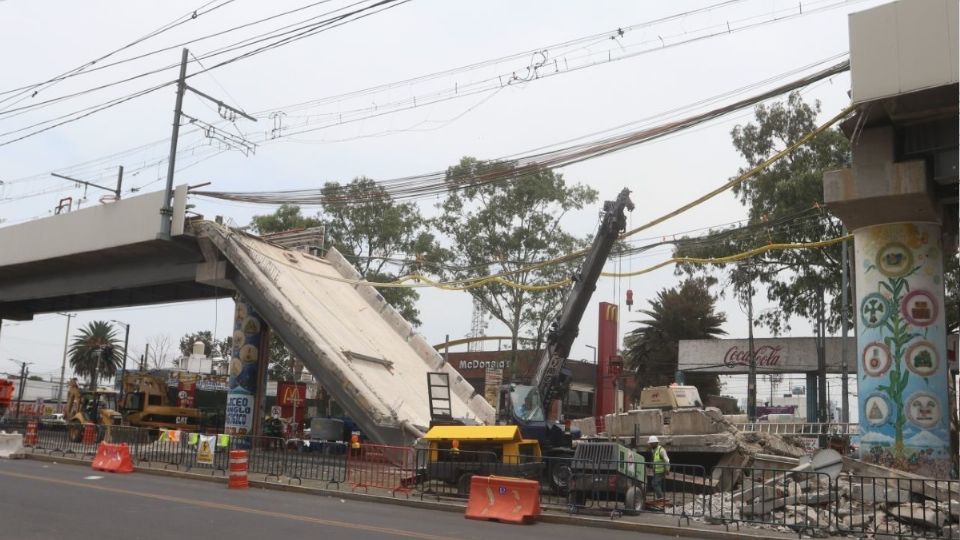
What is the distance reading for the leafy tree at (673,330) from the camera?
183 ft

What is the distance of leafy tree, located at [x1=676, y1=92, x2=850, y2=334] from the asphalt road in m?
20.8

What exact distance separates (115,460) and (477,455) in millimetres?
10891

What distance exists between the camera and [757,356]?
142 feet

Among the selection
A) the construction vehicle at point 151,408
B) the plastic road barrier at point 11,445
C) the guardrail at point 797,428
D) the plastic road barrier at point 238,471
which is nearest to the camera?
the plastic road barrier at point 238,471

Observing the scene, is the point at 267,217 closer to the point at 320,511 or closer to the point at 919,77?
the point at 320,511

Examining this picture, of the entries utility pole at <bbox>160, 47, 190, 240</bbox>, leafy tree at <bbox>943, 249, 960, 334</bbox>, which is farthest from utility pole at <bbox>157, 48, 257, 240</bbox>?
leafy tree at <bbox>943, 249, 960, 334</bbox>

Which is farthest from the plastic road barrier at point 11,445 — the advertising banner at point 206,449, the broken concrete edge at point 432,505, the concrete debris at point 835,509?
the concrete debris at point 835,509

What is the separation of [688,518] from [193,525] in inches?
341

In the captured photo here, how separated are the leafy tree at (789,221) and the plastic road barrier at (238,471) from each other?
2036cm

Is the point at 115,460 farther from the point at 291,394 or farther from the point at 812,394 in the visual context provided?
the point at 812,394

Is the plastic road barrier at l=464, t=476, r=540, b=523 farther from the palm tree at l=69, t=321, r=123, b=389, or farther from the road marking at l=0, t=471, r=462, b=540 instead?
the palm tree at l=69, t=321, r=123, b=389

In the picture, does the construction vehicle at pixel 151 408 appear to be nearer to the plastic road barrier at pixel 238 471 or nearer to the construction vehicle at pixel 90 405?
the construction vehicle at pixel 90 405

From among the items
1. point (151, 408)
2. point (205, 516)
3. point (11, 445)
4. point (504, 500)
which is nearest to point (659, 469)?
point (504, 500)

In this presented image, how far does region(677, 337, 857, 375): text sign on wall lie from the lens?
135 ft
